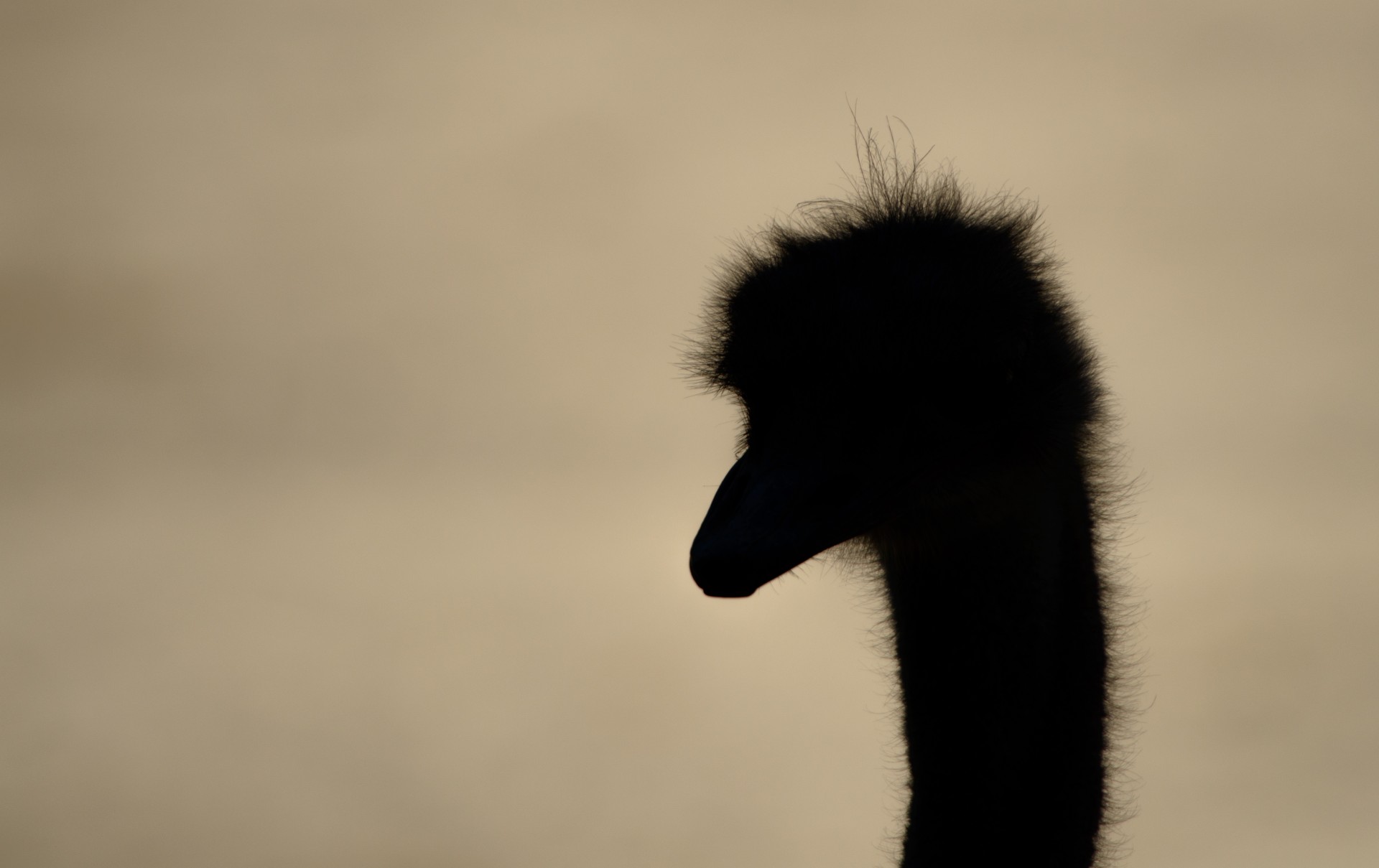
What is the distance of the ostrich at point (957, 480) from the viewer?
2840 millimetres

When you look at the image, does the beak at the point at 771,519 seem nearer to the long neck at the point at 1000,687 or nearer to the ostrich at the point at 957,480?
the ostrich at the point at 957,480

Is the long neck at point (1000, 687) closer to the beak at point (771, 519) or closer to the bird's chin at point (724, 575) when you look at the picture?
the beak at point (771, 519)

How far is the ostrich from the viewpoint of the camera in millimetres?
2840

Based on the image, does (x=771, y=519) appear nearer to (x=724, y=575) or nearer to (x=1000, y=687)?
(x=724, y=575)

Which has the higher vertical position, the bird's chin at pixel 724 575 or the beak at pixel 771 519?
the beak at pixel 771 519

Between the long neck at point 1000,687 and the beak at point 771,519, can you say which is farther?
the long neck at point 1000,687

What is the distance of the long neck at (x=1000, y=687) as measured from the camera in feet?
9.95

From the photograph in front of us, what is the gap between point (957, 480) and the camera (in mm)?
2994

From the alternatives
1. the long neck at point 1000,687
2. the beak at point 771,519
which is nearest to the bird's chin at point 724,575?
the beak at point 771,519

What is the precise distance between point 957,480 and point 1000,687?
395 millimetres

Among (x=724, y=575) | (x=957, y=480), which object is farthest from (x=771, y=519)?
(x=957, y=480)

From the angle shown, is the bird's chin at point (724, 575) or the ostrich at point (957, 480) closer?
the bird's chin at point (724, 575)

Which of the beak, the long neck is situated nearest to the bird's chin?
the beak

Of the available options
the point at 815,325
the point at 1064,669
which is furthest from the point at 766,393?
the point at 1064,669
